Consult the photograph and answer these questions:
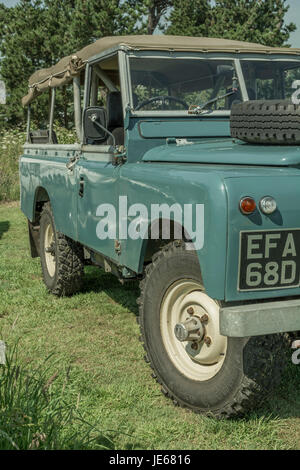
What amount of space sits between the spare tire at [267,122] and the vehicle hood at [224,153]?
0.06 metres

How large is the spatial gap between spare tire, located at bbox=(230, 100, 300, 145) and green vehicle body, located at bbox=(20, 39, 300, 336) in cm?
7

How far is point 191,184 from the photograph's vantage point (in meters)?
2.84

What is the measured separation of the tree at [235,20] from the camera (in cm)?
1897

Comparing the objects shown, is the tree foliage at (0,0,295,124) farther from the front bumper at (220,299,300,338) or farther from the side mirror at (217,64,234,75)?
the front bumper at (220,299,300,338)

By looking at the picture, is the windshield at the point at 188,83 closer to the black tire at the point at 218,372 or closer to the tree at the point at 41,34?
the black tire at the point at 218,372

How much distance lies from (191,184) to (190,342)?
911 mm

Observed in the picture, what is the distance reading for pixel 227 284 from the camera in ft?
8.55

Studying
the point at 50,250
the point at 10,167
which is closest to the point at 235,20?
the point at 10,167

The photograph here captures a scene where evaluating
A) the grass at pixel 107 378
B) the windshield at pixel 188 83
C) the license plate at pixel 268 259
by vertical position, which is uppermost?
the windshield at pixel 188 83

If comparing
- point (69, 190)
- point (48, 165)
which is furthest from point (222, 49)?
point (48, 165)

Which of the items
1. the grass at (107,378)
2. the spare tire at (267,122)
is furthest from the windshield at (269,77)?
the grass at (107,378)

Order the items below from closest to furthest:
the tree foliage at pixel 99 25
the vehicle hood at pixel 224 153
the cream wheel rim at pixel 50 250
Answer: the vehicle hood at pixel 224 153 < the cream wheel rim at pixel 50 250 < the tree foliage at pixel 99 25

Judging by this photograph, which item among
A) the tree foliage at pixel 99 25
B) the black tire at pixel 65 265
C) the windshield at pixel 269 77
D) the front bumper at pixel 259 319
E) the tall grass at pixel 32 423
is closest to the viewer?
the tall grass at pixel 32 423

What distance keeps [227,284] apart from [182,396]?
87 cm
